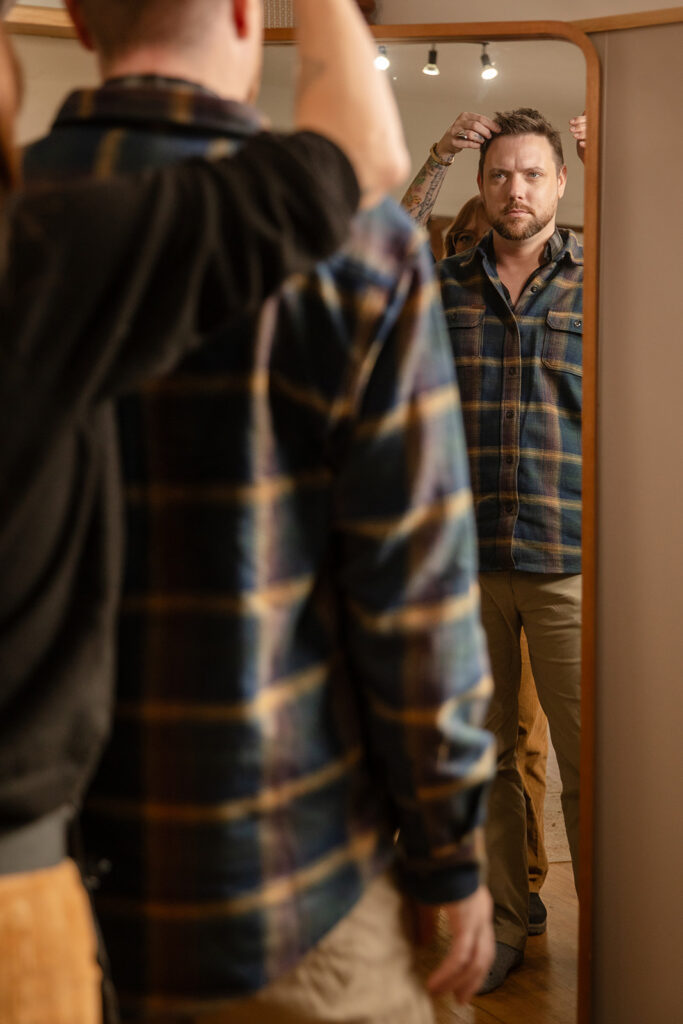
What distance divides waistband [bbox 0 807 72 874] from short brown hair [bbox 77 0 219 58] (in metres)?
0.52

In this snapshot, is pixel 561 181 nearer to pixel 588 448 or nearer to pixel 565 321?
pixel 565 321

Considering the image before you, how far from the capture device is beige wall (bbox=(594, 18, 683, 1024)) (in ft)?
4.98

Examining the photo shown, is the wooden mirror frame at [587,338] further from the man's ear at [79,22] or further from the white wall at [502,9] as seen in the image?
the man's ear at [79,22]

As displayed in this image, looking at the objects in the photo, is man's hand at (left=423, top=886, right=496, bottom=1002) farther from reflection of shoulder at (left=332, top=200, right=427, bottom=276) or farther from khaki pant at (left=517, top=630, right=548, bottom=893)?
khaki pant at (left=517, top=630, right=548, bottom=893)

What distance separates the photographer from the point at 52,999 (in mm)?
539

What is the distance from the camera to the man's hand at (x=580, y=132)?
155cm

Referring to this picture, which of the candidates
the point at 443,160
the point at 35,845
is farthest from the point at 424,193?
the point at 35,845

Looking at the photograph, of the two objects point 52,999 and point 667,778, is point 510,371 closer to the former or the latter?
point 667,778

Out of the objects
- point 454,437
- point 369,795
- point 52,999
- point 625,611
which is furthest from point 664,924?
point 52,999

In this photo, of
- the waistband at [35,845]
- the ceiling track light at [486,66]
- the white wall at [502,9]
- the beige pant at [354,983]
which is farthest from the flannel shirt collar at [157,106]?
the white wall at [502,9]

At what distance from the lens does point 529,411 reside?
1571 millimetres

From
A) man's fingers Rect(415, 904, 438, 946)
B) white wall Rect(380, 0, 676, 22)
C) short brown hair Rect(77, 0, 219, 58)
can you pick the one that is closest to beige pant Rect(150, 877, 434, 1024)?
man's fingers Rect(415, 904, 438, 946)

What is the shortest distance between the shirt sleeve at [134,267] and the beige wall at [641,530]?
1.06m

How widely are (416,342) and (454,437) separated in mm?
77
